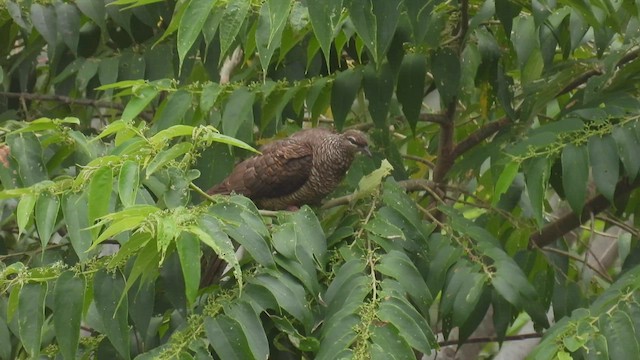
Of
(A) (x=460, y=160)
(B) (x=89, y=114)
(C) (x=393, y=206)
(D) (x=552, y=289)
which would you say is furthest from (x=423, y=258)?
(B) (x=89, y=114)

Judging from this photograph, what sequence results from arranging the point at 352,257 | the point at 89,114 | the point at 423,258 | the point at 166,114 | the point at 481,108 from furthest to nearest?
the point at 89,114 → the point at 481,108 → the point at 166,114 → the point at 423,258 → the point at 352,257

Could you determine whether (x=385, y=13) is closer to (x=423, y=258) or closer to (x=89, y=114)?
(x=423, y=258)

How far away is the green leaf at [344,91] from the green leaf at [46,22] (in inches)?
46.2

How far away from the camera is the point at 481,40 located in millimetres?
4613

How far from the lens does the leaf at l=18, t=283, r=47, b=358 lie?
10.8 feet

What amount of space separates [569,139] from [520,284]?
0.51 m

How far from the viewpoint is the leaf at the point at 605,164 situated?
12.5 feet

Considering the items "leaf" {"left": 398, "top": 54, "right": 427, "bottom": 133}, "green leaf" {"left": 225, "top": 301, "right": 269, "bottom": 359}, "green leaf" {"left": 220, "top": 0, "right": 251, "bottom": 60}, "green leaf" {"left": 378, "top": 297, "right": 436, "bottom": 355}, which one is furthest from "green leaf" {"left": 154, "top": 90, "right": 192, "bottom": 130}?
"green leaf" {"left": 378, "top": 297, "right": 436, "bottom": 355}

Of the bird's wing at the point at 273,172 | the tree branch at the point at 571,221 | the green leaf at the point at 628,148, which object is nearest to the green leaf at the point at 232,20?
the bird's wing at the point at 273,172

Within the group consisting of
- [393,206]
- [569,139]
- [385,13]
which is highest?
[385,13]

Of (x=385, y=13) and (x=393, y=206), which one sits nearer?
(x=385, y=13)

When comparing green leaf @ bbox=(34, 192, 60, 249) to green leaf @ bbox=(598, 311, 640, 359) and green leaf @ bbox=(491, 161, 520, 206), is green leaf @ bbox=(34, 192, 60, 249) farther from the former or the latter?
green leaf @ bbox=(598, 311, 640, 359)

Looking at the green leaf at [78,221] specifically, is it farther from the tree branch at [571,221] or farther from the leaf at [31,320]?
the tree branch at [571,221]

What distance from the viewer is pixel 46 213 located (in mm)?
3406
